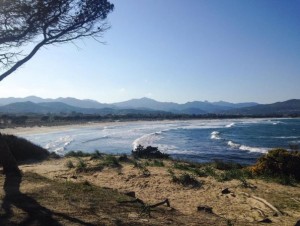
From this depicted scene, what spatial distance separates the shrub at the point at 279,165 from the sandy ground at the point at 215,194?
2014 millimetres

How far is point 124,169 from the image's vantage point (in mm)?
15609

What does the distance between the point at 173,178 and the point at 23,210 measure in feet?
22.3

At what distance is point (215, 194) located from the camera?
1141 cm

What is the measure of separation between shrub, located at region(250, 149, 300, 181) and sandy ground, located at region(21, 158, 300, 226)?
201 cm

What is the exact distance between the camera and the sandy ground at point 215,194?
927cm

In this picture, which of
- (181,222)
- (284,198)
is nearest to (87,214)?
(181,222)

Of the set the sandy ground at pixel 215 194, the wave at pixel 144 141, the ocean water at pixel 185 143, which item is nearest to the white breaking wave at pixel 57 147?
the ocean water at pixel 185 143

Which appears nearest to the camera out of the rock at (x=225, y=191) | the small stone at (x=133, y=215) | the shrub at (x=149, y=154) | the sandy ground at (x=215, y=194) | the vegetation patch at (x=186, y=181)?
the small stone at (x=133, y=215)

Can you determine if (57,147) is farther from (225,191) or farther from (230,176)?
(225,191)

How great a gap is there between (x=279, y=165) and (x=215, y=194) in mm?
4636

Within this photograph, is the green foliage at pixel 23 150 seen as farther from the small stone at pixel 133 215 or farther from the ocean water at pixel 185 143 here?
the small stone at pixel 133 215

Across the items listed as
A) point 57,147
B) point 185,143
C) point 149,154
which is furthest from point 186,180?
point 185,143

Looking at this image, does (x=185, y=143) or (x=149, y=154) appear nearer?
(x=149, y=154)

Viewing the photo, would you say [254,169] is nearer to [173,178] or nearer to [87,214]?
[173,178]
